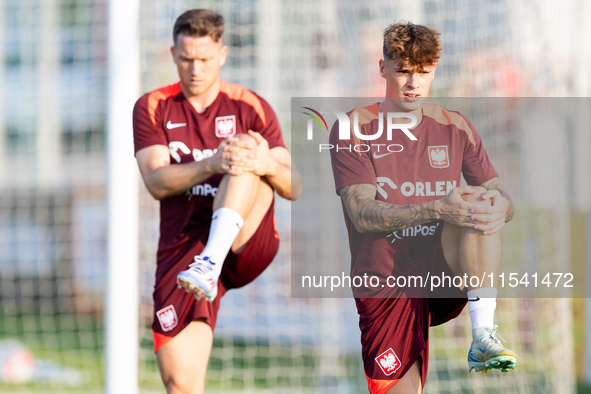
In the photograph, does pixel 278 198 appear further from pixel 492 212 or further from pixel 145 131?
pixel 492 212

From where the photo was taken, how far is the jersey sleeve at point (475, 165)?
1.78 metres

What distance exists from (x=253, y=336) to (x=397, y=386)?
4.86 metres

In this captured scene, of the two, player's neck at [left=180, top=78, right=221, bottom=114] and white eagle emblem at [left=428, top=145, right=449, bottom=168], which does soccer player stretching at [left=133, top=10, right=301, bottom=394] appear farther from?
white eagle emblem at [left=428, top=145, right=449, bottom=168]

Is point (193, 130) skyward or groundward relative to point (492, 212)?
skyward

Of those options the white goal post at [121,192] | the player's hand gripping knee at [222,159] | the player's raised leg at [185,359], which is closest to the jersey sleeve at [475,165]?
the player's hand gripping knee at [222,159]

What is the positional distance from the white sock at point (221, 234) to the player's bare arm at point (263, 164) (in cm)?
16

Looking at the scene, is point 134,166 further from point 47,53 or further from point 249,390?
point 47,53

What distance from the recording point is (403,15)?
185 inches

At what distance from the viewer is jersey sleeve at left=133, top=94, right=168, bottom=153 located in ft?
7.62

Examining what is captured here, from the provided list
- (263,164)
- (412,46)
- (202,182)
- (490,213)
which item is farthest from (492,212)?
(202,182)

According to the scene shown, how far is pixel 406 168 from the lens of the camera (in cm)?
182

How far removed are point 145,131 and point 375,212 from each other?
1064 millimetres

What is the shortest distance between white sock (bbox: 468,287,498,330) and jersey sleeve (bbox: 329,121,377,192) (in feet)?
1.51

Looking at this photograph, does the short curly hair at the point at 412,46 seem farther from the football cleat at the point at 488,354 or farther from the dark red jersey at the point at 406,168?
the football cleat at the point at 488,354
